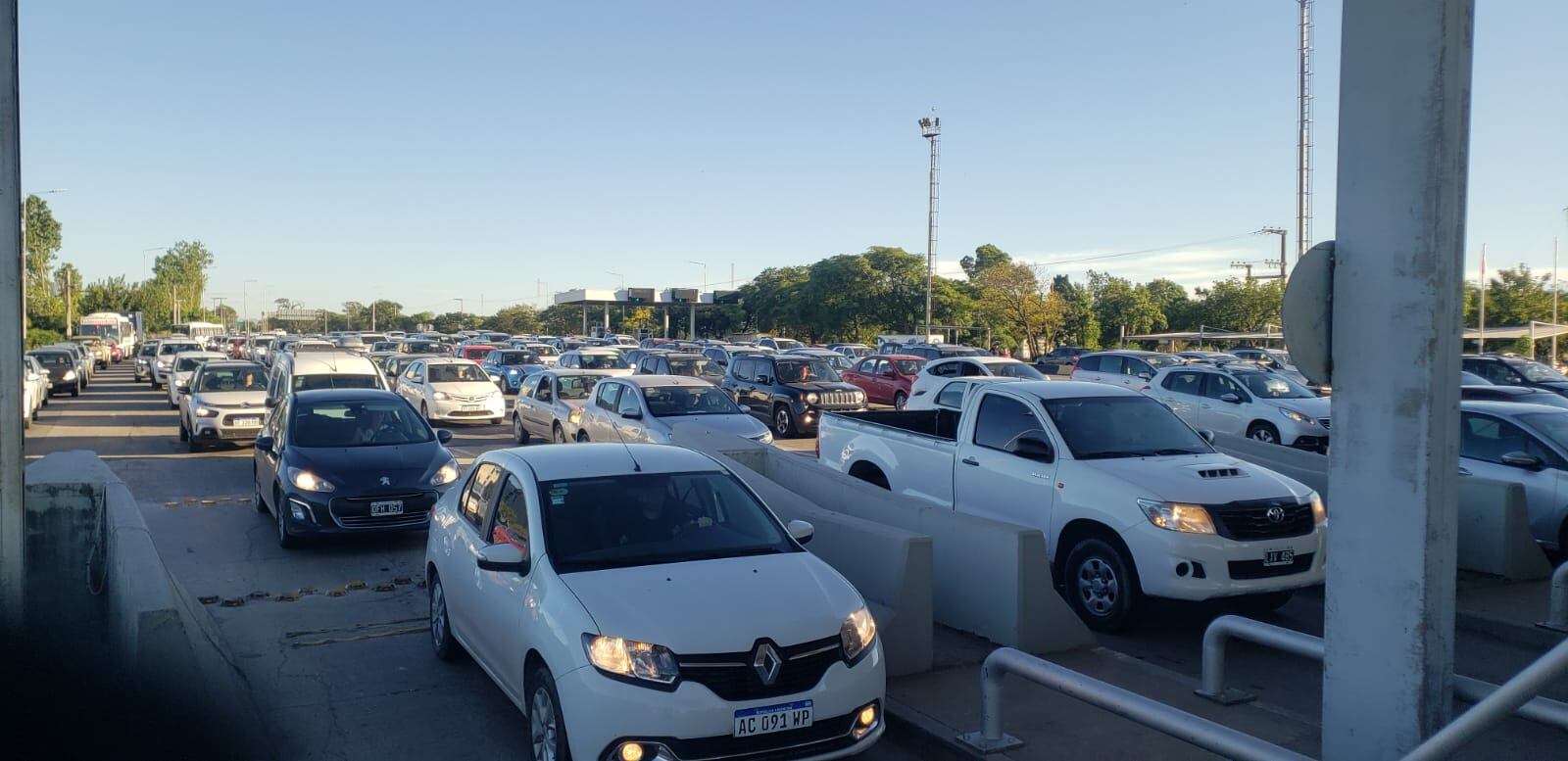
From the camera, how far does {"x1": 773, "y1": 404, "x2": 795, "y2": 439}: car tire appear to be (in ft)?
72.8

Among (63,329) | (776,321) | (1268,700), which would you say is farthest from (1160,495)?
(63,329)

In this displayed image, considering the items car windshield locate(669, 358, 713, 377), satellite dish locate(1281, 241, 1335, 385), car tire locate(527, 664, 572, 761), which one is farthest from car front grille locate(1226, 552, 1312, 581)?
car windshield locate(669, 358, 713, 377)

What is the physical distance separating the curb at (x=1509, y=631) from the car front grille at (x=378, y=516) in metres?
8.95

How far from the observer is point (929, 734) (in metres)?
5.69

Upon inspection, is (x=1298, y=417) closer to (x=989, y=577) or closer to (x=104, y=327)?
(x=989, y=577)

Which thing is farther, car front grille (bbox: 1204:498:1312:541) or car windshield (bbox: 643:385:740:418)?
car windshield (bbox: 643:385:740:418)

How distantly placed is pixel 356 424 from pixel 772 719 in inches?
336

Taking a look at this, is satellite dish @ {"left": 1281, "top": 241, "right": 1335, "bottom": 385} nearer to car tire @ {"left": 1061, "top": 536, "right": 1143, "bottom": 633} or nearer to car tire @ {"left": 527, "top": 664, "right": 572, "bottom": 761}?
car tire @ {"left": 527, "top": 664, "right": 572, "bottom": 761}

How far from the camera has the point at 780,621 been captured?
16.4 ft

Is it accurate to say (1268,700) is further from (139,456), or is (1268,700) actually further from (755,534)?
(139,456)

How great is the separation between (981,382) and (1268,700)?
4.07 metres

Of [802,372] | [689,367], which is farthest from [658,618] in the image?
[689,367]

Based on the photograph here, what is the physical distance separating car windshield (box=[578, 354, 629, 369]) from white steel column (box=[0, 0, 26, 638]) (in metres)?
20.2

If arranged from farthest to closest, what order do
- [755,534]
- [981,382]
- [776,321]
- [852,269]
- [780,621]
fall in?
[776,321]
[852,269]
[981,382]
[755,534]
[780,621]
